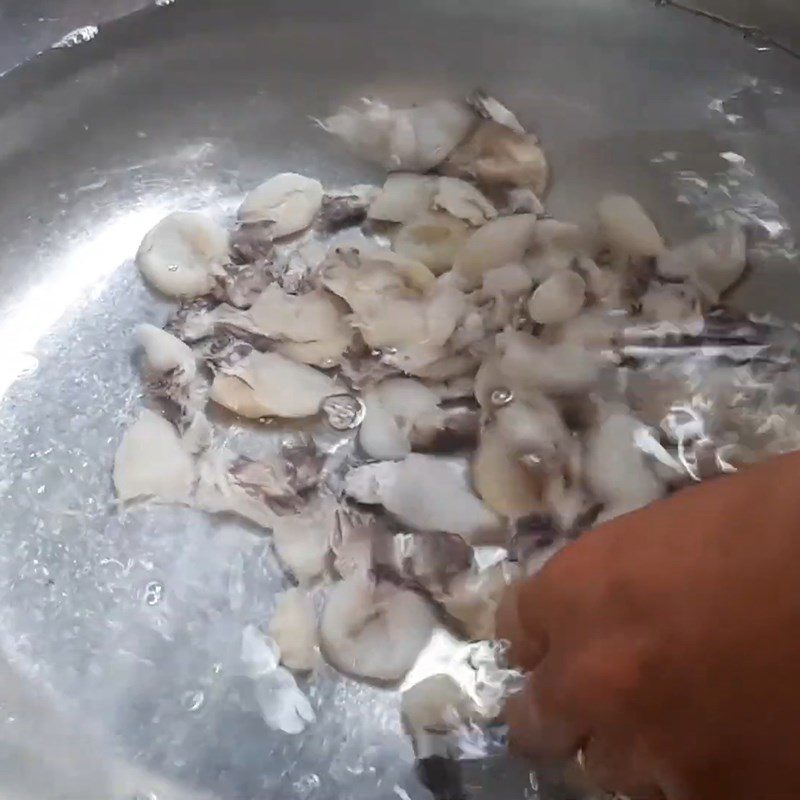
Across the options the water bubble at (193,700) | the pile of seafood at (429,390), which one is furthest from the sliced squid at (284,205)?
the water bubble at (193,700)

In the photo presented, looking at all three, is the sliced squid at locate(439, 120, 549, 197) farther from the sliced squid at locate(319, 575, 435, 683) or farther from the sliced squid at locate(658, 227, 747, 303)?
the sliced squid at locate(319, 575, 435, 683)

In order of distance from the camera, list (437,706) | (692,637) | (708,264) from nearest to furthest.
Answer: (692,637), (437,706), (708,264)

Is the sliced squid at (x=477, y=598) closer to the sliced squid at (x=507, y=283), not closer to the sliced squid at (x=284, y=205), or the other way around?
the sliced squid at (x=507, y=283)

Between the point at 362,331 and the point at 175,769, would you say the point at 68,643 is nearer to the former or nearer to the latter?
the point at 175,769

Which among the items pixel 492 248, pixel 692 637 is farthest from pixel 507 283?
pixel 692 637

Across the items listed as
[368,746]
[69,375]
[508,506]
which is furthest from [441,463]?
[69,375]

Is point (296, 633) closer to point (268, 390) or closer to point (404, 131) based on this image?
point (268, 390)
